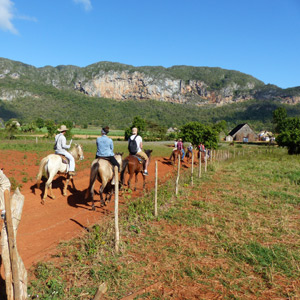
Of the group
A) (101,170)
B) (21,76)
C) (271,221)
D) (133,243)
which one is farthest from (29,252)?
(21,76)

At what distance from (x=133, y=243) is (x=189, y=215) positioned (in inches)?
97.4

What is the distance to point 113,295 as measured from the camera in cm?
370

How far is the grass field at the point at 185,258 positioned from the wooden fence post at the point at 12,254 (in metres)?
0.89

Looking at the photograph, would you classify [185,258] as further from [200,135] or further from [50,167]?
[200,135]

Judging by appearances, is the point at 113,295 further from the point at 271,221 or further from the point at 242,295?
the point at 271,221

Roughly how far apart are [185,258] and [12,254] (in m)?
3.33

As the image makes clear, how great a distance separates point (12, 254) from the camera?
9.09ft

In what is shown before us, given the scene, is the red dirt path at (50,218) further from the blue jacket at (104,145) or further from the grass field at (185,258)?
the blue jacket at (104,145)

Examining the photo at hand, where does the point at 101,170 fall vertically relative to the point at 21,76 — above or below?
below

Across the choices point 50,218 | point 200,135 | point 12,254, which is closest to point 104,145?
point 50,218

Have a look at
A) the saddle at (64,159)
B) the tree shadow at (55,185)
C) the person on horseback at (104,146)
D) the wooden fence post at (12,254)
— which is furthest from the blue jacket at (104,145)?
the wooden fence post at (12,254)

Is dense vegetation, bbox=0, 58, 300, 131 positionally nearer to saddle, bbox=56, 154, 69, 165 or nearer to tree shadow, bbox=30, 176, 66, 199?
tree shadow, bbox=30, 176, 66, 199

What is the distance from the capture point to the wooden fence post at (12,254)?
277 cm

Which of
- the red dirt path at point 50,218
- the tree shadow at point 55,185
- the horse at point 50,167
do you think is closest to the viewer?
the red dirt path at point 50,218
